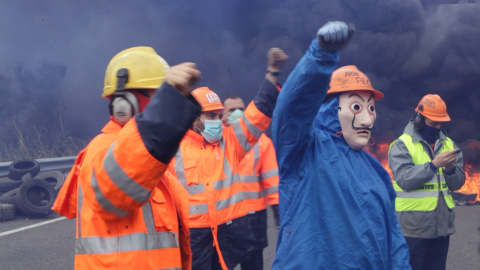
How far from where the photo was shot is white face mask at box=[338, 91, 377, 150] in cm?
268

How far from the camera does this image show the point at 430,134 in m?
4.88

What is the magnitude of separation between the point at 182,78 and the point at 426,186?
12.2 ft

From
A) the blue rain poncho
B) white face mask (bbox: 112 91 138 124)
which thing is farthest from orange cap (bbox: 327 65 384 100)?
white face mask (bbox: 112 91 138 124)

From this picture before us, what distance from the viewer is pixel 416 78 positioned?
16.7m

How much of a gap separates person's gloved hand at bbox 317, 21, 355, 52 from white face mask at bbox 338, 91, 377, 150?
0.65 meters

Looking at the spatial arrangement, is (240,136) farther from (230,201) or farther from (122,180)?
(122,180)

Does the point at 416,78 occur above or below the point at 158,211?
above

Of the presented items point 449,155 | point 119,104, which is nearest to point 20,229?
point 449,155

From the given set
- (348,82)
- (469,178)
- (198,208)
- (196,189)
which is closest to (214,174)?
(196,189)

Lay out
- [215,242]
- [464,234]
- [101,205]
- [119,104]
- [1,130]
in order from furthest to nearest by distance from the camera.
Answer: [1,130] < [464,234] < [215,242] < [119,104] < [101,205]

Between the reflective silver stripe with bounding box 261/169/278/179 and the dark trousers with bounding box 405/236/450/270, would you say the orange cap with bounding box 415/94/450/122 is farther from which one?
the reflective silver stripe with bounding box 261/169/278/179

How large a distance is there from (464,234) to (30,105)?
12057mm

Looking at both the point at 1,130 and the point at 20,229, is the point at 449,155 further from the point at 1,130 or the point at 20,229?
the point at 1,130

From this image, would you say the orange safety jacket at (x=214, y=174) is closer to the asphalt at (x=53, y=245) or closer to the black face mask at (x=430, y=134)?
the black face mask at (x=430, y=134)
